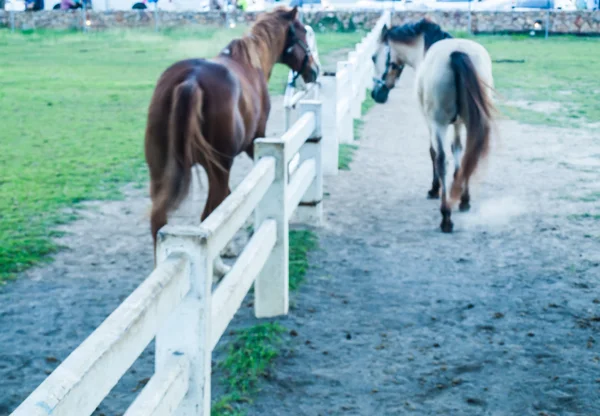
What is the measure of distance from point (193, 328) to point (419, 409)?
1.61 meters

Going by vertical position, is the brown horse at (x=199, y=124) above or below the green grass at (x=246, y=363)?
above

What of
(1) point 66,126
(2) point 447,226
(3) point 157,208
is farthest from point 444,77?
(1) point 66,126

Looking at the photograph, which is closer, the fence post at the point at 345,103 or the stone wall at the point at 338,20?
the fence post at the point at 345,103

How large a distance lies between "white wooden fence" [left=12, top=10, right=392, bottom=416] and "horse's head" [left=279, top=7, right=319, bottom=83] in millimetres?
2775

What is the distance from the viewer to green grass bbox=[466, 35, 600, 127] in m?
14.3

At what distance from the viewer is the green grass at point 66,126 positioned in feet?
26.2

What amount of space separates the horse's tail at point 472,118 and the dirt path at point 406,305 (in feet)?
1.81

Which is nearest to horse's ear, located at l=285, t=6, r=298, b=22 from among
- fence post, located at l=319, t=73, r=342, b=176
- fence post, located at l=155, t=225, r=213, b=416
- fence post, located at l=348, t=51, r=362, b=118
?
fence post, located at l=319, t=73, r=342, b=176

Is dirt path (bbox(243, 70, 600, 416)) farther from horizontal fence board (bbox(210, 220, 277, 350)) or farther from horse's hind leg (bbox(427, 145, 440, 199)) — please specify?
horizontal fence board (bbox(210, 220, 277, 350))

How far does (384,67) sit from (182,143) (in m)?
4.80

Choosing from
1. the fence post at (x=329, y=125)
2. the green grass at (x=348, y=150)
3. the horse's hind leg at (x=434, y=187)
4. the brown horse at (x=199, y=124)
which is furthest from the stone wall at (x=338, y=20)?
the brown horse at (x=199, y=124)

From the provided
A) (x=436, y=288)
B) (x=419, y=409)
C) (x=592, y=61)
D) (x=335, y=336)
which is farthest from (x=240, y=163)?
(x=592, y=61)

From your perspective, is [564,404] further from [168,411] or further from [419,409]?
[168,411]

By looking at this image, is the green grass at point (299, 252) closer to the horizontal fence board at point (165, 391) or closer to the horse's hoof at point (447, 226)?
the horse's hoof at point (447, 226)
